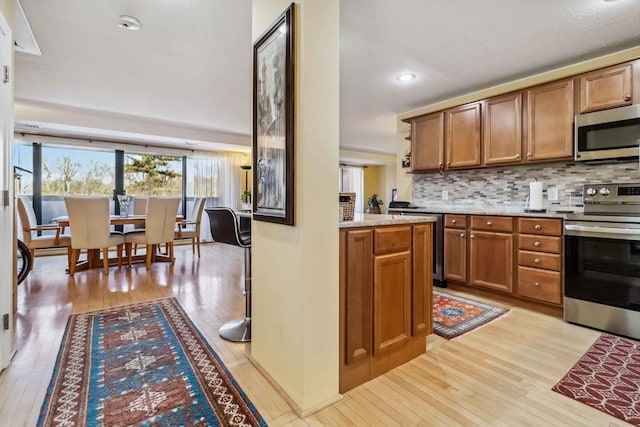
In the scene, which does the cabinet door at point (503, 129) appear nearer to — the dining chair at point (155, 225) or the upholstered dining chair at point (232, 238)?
the upholstered dining chair at point (232, 238)

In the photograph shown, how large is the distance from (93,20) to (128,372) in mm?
2390

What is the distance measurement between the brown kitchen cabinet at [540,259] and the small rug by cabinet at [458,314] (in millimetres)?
313

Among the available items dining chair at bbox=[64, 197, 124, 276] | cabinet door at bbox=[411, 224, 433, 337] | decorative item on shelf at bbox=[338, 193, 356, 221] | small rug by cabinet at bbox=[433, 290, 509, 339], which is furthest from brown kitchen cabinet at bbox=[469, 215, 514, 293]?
dining chair at bbox=[64, 197, 124, 276]

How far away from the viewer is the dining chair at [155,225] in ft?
14.1

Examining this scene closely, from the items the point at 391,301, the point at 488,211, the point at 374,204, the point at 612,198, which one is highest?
the point at 374,204

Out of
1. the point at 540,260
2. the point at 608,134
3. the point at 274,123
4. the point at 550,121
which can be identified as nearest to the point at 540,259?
the point at 540,260

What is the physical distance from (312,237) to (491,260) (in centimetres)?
233

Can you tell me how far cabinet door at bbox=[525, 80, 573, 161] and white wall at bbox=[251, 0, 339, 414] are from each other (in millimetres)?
2429

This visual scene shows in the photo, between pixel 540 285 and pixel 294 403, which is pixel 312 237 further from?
pixel 540 285

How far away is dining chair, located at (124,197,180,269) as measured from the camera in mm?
4293

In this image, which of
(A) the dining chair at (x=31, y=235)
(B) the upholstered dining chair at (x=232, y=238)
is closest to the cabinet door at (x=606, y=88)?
(B) the upholstered dining chair at (x=232, y=238)

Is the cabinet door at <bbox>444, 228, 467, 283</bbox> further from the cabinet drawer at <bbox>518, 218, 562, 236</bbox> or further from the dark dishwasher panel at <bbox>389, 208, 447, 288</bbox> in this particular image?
the cabinet drawer at <bbox>518, 218, 562, 236</bbox>

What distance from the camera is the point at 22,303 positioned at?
2.86 m

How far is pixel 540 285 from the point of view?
270cm
